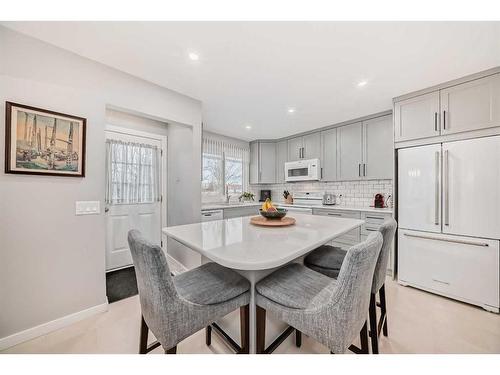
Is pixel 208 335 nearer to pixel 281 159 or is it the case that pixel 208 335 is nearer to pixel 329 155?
pixel 329 155

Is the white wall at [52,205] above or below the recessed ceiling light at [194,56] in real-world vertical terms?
below

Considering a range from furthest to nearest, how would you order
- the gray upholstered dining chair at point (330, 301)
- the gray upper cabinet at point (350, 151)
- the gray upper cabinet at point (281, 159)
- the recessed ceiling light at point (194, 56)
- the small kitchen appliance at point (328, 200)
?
the gray upper cabinet at point (281, 159) < the small kitchen appliance at point (328, 200) < the gray upper cabinet at point (350, 151) < the recessed ceiling light at point (194, 56) < the gray upholstered dining chair at point (330, 301)

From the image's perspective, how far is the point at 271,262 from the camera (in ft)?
2.96

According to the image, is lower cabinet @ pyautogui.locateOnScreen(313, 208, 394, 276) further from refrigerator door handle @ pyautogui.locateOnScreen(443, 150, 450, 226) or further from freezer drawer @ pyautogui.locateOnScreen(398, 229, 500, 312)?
refrigerator door handle @ pyautogui.locateOnScreen(443, 150, 450, 226)

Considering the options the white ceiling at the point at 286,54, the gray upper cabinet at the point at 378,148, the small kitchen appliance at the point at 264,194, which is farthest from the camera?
the small kitchen appliance at the point at 264,194

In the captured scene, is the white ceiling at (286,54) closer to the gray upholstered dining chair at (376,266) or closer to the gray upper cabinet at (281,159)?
the gray upholstered dining chair at (376,266)

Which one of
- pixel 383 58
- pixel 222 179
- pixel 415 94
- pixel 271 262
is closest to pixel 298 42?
pixel 383 58

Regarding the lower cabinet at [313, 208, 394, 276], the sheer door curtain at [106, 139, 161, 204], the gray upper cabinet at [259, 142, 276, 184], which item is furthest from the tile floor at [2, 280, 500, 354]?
the gray upper cabinet at [259, 142, 276, 184]

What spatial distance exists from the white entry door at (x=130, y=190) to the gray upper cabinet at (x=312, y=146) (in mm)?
2704

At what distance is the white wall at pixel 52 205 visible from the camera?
1.51 metres

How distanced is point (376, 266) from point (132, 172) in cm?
312

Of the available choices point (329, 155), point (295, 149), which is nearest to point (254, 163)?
point (295, 149)

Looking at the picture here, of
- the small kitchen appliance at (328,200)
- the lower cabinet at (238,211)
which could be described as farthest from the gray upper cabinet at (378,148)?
the lower cabinet at (238,211)

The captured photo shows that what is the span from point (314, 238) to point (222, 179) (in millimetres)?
3348
